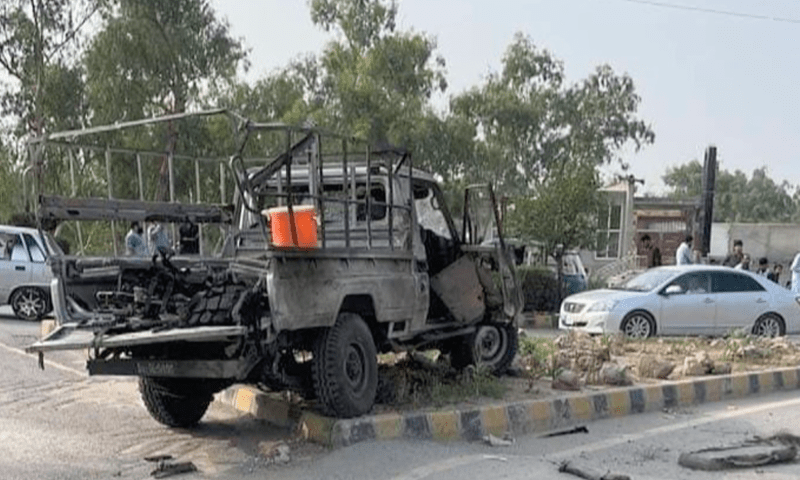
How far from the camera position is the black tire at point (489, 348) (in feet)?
27.9

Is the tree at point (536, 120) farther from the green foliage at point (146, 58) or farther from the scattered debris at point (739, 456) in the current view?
the scattered debris at point (739, 456)

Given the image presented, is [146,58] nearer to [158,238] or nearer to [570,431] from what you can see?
[158,238]

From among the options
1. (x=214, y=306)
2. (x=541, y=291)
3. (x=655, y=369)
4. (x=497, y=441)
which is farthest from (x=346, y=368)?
(x=541, y=291)

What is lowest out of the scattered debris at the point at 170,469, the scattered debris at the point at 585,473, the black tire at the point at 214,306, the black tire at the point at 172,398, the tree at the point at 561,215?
the scattered debris at the point at 170,469

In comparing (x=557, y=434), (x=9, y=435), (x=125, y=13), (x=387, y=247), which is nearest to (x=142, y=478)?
(x=9, y=435)

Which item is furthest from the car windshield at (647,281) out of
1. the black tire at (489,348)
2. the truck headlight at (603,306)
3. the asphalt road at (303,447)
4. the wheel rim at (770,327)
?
the black tire at (489,348)

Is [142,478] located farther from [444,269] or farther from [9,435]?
[444,269]

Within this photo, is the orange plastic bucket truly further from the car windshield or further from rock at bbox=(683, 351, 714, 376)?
the car windshield

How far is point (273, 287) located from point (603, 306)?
9.62m

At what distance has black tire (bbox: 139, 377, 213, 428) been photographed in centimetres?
702

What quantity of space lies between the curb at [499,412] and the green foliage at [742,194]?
230 ft

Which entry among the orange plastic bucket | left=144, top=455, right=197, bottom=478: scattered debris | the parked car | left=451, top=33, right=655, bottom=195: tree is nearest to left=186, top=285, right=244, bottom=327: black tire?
the orange plastic bucket

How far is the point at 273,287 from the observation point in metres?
5.71

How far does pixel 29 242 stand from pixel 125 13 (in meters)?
11.5
